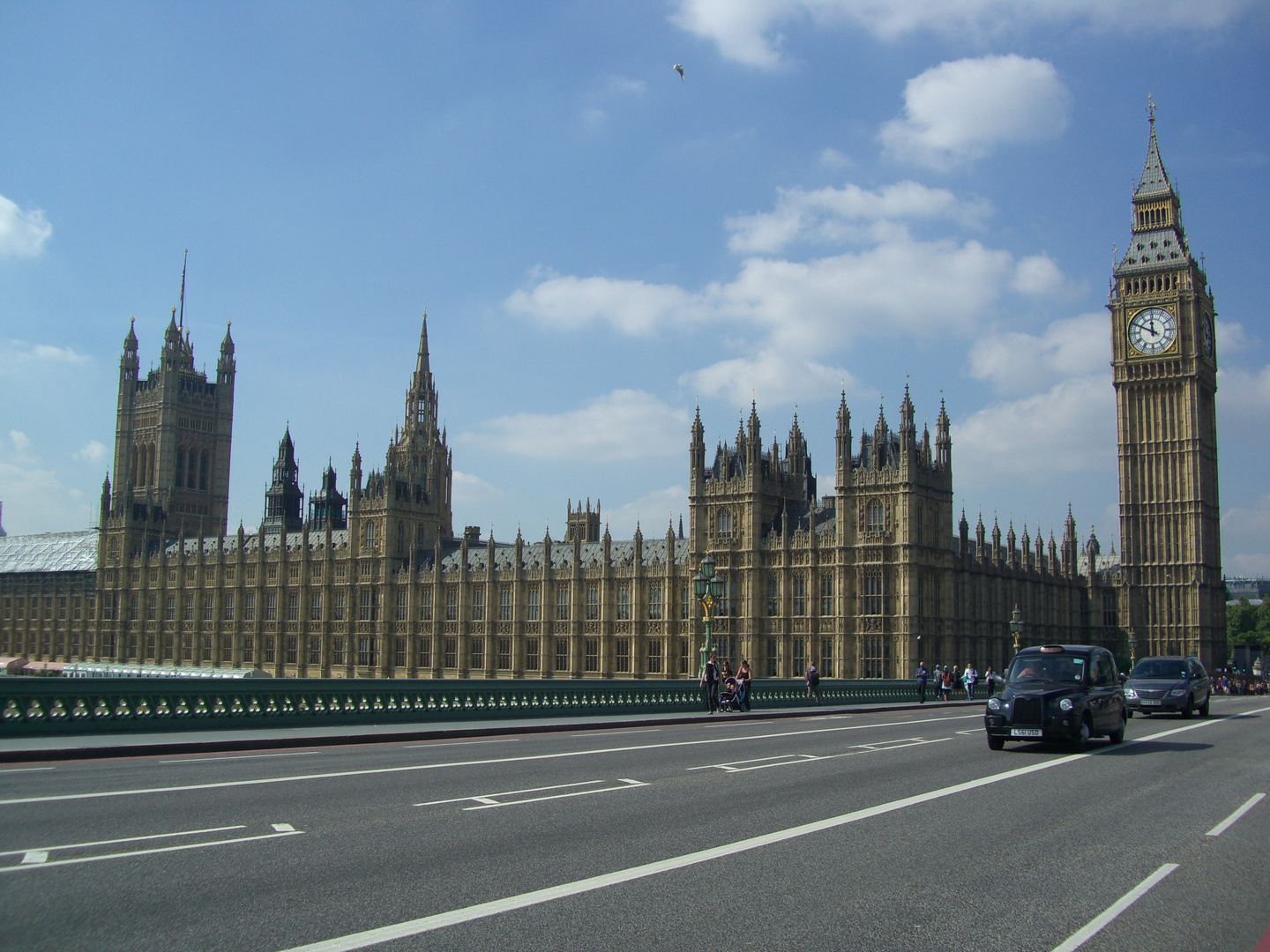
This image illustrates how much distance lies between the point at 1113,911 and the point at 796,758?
35.7ft

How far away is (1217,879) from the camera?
981 centimetres

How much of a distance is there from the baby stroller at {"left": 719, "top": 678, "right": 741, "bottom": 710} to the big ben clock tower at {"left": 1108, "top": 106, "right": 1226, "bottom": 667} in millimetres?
63107

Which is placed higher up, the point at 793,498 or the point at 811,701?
the point at 793,498

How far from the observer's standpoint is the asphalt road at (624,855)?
782cm

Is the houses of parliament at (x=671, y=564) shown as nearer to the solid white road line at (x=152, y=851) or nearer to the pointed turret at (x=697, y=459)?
the pointed turret at (x=697, y=459)

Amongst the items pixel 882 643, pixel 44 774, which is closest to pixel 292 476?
pixel 882 643

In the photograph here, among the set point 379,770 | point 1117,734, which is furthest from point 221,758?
point 1117,734

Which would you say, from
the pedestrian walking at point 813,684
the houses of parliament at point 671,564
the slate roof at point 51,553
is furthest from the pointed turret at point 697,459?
the slate roof at point 51,553

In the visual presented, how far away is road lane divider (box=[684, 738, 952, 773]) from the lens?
57.5 ft

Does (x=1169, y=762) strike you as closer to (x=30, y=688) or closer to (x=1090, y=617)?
(x=30, y=688)

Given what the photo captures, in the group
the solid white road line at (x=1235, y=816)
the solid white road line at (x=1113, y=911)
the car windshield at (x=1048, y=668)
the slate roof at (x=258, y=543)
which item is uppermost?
the slate roof at (x=258, y=543)

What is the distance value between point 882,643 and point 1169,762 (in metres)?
41.5

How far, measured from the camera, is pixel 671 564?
67750 mm

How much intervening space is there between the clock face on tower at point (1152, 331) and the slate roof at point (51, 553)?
337 feet
